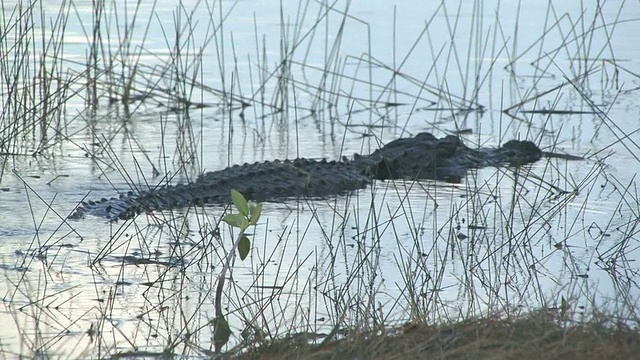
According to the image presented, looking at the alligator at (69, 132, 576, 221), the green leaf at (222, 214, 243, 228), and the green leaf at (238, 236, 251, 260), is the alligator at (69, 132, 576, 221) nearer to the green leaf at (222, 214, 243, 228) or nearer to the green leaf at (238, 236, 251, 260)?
the green leaf at (238, 236, 251, 260)

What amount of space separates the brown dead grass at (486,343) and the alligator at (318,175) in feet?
7.47

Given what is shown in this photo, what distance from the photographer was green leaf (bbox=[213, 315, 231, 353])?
395cm

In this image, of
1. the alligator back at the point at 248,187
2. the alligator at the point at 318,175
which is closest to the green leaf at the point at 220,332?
the alligator at the point at 318,175

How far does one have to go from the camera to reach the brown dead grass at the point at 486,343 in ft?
10.8

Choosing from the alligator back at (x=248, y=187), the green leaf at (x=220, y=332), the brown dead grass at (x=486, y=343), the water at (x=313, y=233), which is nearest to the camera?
the brown dead grass at (x=486, y=343)

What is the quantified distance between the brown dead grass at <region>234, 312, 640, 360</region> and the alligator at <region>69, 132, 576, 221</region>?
228 centimetres

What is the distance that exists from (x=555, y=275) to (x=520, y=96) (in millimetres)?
4465

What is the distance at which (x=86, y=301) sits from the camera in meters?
4.44

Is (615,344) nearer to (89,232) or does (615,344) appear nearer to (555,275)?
(555,275)

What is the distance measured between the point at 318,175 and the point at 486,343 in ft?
11.5

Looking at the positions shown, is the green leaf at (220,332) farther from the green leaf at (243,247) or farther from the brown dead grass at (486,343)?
the brown dead grass at (486,343)

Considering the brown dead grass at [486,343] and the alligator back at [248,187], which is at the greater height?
the brown dead grass at [486,343]

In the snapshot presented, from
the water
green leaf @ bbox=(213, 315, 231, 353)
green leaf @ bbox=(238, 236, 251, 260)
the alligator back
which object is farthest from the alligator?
green leaf @ bbox=(213, 315, 231, 353)

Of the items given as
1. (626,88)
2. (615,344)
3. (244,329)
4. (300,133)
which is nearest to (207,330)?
(244,329)
